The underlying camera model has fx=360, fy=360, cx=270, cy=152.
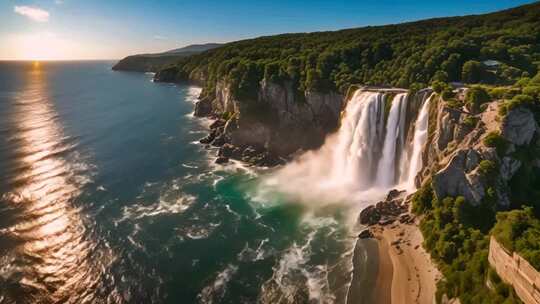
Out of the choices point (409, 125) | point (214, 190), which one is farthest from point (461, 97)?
point (214, 190)

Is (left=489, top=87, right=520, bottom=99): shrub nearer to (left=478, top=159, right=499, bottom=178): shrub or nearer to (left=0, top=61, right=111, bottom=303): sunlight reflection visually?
(left=478, top=159, right=499, bottom=178): shrub

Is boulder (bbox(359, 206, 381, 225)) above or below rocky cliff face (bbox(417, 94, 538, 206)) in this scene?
below

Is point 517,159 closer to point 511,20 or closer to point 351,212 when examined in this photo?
point 351,212

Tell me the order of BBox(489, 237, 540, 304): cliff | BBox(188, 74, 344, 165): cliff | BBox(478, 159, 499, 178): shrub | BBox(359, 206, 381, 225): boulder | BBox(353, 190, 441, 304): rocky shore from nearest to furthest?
BBox(489, 237, 540, 304): cliff → BBox(353, 190, 441, 304): rocky shore → BBox(478, 159, 499, 178): shrub → BBox(359, 206, 381, 225): boulder → BBox(188, 74, 344, 165): cliff

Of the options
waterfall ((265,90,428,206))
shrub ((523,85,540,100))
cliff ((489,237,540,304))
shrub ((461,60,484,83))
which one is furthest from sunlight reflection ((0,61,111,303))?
shrub ((461,60,484,83))

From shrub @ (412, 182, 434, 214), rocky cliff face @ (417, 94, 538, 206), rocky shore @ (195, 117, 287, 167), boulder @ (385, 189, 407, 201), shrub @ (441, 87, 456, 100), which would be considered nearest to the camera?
rocky cliff face @ (417, 94, 538, 206)

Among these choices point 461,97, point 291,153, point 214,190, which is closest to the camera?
point 461,97
